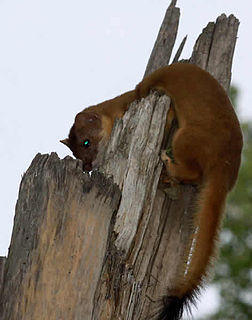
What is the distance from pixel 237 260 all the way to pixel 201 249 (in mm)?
7133

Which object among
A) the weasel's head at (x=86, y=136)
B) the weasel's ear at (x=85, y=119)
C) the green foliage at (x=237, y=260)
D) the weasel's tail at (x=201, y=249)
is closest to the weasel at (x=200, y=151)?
the weasel's tail at (x=201, y=249)

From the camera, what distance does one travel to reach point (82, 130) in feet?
19.9

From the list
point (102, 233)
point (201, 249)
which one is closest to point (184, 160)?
point (201, 249)

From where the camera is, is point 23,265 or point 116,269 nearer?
point 23,265

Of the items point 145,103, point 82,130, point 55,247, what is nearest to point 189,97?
point 145,103

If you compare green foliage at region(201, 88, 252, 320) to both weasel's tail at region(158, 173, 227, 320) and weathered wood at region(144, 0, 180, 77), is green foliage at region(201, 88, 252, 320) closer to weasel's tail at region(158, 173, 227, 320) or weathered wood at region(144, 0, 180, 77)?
weathered wood at region(144, 0, 180, 77)

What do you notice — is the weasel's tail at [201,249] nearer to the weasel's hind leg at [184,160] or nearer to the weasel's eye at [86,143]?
the weasel's hind leg at [184,160]

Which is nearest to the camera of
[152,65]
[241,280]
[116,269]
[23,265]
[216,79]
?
[23,265]

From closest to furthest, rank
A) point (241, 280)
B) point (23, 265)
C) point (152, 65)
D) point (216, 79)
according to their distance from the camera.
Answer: point (23, 265)
point (216, 79)
point (152, 65)
point (241, 280)

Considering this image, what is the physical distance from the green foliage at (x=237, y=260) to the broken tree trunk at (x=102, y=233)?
660 cm

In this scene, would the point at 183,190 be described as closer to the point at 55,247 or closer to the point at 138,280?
the point at 138,280

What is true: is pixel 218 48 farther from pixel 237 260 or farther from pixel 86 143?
pixel 237 260

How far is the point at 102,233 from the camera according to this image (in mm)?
4234

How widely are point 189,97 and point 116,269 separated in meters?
1.70
